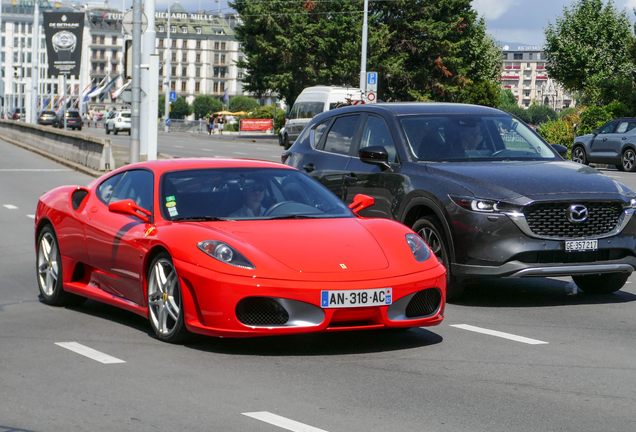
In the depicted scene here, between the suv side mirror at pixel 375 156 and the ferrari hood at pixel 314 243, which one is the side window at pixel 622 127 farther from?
the ferrari hood at pixel 314 243

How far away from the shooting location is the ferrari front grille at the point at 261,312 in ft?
19.3

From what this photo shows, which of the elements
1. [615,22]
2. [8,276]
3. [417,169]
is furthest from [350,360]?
[615,22]

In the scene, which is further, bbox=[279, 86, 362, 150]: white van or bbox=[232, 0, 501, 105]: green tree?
bbox=[232, 0, 501, 105]: green tree

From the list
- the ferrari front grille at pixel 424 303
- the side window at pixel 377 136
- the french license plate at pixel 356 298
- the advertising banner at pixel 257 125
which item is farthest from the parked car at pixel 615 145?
the advertising banner at pixel 257 125

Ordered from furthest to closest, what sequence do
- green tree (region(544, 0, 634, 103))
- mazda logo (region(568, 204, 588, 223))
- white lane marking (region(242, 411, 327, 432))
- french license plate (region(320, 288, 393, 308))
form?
green tree (region(544, 0, 634, 103)), mazda logo (region(568, 204, 588, 223)), french license plate (region(320, 288, 393, 308)), white lane marking (region(242, 411, 327, 432))

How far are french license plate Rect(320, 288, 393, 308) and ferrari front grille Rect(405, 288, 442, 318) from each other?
25 cm

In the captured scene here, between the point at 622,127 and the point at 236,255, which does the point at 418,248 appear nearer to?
the point at 236,255

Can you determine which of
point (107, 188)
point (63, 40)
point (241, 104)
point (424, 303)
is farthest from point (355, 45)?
point (241, 104)

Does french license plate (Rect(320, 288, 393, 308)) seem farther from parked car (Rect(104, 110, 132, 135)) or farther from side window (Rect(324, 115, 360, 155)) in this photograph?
parked car (Rect(104, 110, 132, 135))

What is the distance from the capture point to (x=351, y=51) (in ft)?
196

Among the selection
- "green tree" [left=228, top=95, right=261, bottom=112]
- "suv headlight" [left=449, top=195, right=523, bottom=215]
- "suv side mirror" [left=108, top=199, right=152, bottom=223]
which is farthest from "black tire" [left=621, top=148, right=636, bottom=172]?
"green tree" [left=228, top=95, right=261, bottom=112]

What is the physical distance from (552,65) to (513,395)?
57.7 metres

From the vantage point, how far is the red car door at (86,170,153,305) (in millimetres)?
6715

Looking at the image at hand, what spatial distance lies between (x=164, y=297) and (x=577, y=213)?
11.1 feet
